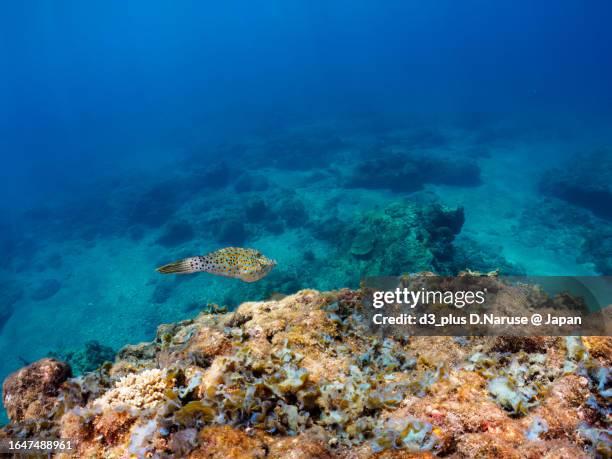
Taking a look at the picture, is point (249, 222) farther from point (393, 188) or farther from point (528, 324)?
point (528, 324)

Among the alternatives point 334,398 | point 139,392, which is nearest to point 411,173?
point 334,398

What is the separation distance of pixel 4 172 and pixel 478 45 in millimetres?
166114

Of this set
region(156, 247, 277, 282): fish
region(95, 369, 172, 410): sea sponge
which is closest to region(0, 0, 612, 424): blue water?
region(156, 247, 277, 282): fish

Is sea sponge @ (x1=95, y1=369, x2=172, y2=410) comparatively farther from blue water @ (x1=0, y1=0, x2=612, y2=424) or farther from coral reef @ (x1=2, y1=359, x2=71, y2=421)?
blue water @ (x1=0, y1=0, x2=612, y2=424)

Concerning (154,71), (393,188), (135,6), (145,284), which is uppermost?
(135,6)

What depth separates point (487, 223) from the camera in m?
19.9

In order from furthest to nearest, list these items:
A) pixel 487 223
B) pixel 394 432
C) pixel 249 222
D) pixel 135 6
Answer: pixel 135 6
pixel 249 222
pixel 487 223
pixel 394 432

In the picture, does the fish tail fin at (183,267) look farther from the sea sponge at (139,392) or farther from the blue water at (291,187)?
the blue water at (291,187)

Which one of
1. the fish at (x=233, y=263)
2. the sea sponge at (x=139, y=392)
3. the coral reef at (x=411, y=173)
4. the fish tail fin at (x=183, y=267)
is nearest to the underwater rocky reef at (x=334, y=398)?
the sea sponge at (x=139, y=392)

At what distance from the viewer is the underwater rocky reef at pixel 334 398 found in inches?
71.7

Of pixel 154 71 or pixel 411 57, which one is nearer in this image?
pixel 411 57

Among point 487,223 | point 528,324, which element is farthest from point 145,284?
point 487,223

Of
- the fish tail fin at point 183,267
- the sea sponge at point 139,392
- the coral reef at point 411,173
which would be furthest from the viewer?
the coral reef at point 411,173

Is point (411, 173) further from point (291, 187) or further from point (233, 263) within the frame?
point (233, 263)
